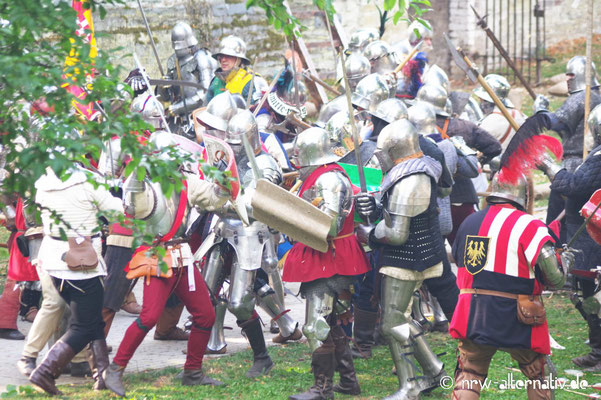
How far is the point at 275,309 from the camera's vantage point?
7.28 meters

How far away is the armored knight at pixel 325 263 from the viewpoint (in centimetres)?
586

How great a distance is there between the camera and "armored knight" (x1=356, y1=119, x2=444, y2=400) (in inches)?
226

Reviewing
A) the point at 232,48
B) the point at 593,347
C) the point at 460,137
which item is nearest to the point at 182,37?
the point at 232,48

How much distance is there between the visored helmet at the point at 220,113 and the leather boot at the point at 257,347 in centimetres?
153

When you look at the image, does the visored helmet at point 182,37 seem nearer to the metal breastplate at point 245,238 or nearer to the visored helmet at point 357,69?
the visored helmet at point 357,69

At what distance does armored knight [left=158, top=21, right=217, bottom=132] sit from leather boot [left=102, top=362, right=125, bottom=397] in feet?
14.9

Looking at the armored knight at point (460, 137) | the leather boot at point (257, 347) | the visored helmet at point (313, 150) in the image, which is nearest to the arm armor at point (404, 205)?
the visored helmet at point (313, 150)

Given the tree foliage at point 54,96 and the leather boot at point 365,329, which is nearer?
the tree foliage at point 54,96

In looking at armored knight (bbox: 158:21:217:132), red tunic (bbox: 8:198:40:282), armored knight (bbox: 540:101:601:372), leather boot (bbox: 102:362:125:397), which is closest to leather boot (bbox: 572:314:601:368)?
armored knight (bbox: 540:101:601:372)

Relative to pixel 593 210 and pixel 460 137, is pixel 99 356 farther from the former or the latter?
pixel 460 137

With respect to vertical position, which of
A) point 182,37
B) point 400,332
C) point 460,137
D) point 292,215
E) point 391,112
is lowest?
point 400,332

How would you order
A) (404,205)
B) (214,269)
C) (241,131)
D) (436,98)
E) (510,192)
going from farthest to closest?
1. (436,98)
2. (214,269)
3. (241,131)
4. (404,205)
5. (510,192)

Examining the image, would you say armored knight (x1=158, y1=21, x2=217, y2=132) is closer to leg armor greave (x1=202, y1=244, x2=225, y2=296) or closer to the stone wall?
the stone wall

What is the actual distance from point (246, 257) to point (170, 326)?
1.26 metres
